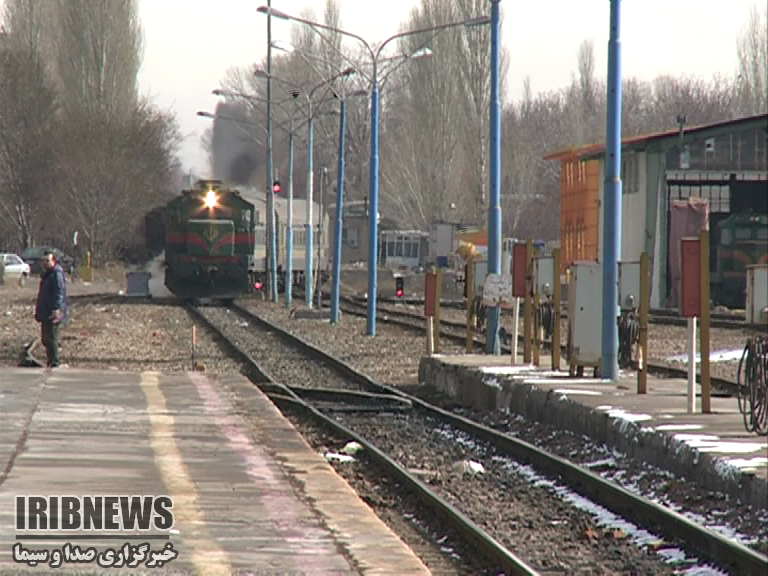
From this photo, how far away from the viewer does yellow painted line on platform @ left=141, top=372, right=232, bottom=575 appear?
8367 millimetres

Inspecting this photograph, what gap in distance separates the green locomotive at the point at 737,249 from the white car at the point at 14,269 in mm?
30406

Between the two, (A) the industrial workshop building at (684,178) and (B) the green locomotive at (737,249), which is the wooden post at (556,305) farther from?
(B) the green locomotive at (737,249)

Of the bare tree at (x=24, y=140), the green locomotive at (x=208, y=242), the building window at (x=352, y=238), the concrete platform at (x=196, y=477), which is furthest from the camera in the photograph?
the building window at (x=352, y=238)

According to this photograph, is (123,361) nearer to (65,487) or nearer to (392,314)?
(65,487)

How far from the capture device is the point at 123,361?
2694cm

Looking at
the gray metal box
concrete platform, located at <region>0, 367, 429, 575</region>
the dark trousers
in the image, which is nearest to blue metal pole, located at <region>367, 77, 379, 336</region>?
the dark trousers

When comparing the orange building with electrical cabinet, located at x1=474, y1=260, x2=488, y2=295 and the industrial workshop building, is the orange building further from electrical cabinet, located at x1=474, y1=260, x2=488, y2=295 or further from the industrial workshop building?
electrical cabinet, located at x1=474, y1=260, x2=488, y2=295

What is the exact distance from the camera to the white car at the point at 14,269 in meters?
65.8

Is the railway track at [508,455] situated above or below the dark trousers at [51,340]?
below

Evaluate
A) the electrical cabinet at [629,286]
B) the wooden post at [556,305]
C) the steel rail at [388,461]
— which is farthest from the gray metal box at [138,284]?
the electrical cabinet at [629,286]

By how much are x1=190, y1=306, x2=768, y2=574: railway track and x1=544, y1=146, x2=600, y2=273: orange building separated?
97.5ft

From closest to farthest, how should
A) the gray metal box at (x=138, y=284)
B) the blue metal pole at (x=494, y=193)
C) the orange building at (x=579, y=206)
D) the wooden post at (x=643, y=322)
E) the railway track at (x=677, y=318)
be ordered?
the wooden post at (x=643, y=322) < the blue metal pole at (x=494, y=193) < the railway track at (x=677, y=318) < the orange building at (x=579, y=206) < the gray metal box at (x=138, y=284)

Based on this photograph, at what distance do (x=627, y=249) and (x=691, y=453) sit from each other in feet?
127

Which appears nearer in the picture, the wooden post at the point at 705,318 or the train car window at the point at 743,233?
the wooden post at the point at 705,318
